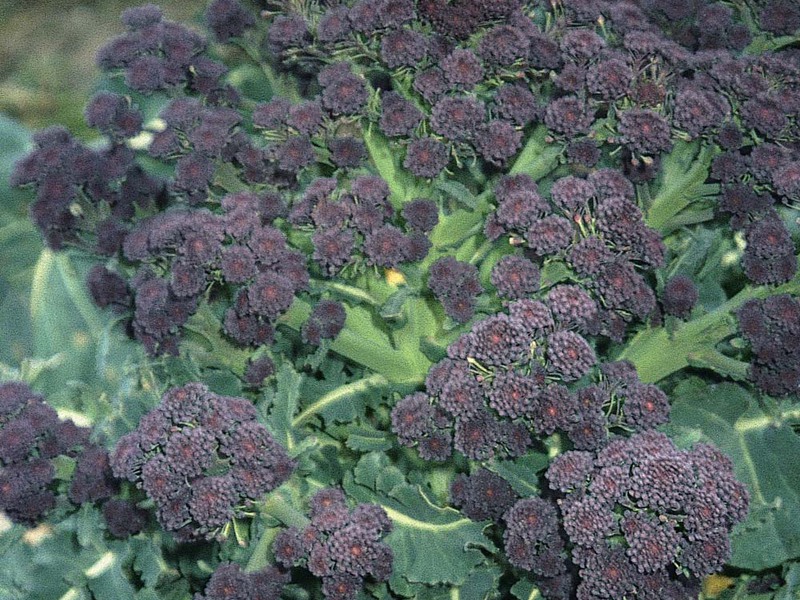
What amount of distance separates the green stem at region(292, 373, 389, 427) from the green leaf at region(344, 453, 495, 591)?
0.36ft

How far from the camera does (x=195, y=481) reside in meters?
1.23

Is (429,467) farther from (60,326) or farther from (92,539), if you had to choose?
(60,326)

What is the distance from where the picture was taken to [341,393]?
5.02ft

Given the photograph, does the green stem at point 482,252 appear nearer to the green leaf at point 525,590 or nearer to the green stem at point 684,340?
the green stem at point 684,340

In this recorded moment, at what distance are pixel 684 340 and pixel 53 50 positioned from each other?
14.4ft

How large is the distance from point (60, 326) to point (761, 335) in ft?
4.21

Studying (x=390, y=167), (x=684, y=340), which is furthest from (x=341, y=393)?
(x=684, y=340)

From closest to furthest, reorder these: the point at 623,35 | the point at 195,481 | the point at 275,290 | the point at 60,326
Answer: the point at 195,481 < the point at 275,290 < the point at 623,35 < the point at 60,326

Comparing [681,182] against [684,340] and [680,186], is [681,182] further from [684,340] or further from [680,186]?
Result: [684,340]

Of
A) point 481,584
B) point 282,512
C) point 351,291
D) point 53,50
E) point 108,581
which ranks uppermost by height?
point 351,291

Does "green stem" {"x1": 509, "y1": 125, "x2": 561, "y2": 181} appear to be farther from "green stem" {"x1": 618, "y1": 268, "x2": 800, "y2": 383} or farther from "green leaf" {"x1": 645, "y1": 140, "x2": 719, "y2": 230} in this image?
"green stem" {"x1": 618, "y1": 268, "x2": 800, "y2": 383}

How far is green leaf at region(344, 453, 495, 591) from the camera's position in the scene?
1.36m

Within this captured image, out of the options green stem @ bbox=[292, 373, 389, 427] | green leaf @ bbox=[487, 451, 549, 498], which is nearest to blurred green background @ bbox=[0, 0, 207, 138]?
green stem @ bbox=[292, 373, 389, 427]

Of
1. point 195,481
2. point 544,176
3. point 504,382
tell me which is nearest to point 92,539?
point 195,481
